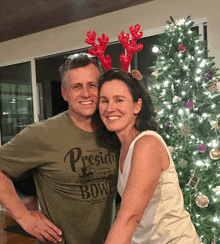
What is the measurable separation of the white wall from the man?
1957mm

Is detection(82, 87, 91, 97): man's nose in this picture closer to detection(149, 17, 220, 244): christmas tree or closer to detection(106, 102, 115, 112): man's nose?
detection(106, 102, 115, 112): man's nose

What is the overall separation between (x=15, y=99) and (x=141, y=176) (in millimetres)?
4471

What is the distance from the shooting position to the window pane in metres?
4.47

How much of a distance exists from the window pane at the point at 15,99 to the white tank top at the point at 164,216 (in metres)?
3.83

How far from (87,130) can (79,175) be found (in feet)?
0.82

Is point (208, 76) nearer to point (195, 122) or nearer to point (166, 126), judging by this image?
point (195, 122)

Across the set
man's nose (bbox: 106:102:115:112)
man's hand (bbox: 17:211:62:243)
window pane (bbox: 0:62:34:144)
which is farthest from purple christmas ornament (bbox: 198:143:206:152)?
window pane (bbox: 0:62:34:144)

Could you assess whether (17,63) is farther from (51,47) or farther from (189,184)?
(189,184)

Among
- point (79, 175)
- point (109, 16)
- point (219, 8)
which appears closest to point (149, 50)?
point (109, 16)

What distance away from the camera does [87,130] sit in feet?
4.21

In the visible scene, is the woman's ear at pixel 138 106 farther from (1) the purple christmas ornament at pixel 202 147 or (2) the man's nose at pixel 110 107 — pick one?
(1) the purple christmas ornament at pixel 202 147

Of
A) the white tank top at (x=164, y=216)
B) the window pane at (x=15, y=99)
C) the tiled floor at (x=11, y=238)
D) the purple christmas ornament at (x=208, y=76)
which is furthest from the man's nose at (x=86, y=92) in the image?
the window pane at (x=15, y=99)

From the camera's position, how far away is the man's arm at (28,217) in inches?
45.6

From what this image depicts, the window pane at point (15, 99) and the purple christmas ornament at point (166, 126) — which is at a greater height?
the window pane at point (15, 99)
